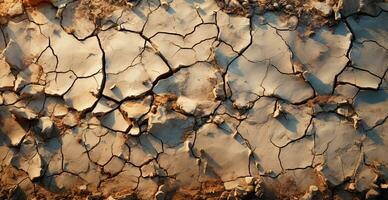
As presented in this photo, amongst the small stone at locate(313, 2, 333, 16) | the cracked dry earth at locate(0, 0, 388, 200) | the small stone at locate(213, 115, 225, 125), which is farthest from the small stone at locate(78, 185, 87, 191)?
the small stone at locate(313, 2, 333, 16)

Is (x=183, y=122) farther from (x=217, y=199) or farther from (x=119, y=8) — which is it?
(x=119, y=8)

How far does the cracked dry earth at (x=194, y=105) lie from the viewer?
2.61m

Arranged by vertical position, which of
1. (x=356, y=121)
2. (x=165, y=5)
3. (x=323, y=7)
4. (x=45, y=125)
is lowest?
(x=356, y=121)

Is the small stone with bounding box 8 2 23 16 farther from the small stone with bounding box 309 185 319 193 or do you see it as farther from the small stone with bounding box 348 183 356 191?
the small stone with bounding box 348 183 356 191

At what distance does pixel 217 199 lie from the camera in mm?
2557

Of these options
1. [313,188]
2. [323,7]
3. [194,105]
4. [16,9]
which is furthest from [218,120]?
[16,9]

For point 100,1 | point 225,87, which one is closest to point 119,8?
point 100,1

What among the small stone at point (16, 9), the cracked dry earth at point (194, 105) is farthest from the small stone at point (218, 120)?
the small stone at point (16, 9)

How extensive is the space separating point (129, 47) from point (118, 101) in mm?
409

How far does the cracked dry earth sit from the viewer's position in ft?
8.55

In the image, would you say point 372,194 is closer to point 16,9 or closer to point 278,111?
point 278,111

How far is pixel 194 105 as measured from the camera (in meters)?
2.69

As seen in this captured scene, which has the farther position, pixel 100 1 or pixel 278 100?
pixel 100 1

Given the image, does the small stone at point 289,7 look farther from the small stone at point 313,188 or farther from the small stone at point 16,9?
the small stone at point 16,9
